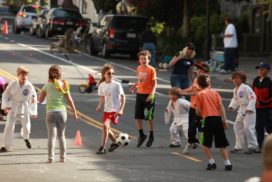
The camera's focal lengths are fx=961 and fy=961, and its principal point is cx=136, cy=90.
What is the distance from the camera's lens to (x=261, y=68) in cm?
1577

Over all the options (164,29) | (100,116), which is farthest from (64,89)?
(164,29)

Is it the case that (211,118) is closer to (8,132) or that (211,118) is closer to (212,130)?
(212,130)

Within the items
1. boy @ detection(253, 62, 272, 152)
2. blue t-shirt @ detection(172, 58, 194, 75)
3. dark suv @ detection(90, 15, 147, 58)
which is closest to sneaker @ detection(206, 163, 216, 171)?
boy @ detection(253, 62, 272, 152)

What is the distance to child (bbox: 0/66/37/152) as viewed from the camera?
600 inches

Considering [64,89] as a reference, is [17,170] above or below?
below

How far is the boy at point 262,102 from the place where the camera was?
1588cm

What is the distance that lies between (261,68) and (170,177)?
396 cm

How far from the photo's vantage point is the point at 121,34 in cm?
3962

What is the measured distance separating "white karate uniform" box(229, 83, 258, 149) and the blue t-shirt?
2.12 meters

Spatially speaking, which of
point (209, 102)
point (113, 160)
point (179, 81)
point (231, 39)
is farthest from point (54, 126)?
point (231, 39)

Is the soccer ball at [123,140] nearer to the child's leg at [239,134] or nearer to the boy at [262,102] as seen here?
the child's leg at [239,134]

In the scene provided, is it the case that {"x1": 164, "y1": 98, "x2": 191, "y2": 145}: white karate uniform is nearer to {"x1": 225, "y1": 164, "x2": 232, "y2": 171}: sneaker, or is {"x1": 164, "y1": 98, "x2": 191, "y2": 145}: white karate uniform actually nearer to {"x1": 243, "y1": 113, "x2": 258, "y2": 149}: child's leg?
{"x1": 243, "y1": 113, "x2": 258, "y2": 149}: child's leg

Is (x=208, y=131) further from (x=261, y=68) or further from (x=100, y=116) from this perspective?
(x=100, y=116)

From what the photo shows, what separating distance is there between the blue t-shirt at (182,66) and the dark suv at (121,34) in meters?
21.6
